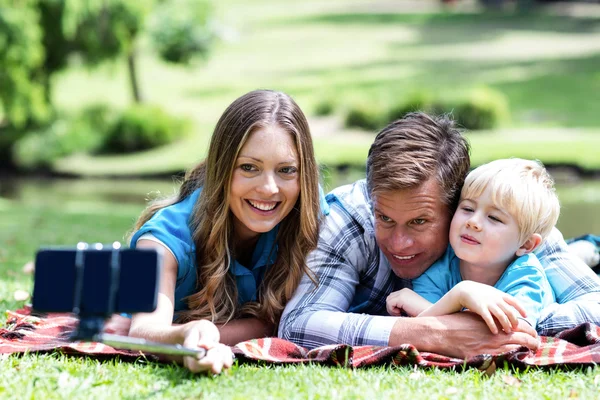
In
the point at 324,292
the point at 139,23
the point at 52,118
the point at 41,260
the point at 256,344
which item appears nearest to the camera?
the point at 41,260

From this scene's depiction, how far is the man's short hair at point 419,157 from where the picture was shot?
4117 mm

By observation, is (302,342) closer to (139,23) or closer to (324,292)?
(324,292)

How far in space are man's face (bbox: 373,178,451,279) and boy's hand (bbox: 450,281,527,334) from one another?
0.40m

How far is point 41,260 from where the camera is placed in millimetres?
3127

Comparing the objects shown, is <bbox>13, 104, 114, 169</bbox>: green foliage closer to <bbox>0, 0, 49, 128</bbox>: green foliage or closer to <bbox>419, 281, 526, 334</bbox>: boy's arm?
<bbox>0, 0, 49, 128</bbox>: green foliage

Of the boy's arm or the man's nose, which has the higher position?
the man's nose

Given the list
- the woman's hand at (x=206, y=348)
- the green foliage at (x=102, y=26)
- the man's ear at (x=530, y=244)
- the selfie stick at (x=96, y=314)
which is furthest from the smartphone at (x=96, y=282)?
the green foliage at (x=102, y=26)

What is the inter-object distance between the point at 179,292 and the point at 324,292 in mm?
771

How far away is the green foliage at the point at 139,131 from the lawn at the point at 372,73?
0.57m

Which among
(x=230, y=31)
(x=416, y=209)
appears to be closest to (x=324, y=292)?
(x=416, y=209)

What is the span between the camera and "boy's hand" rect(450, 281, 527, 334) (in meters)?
3.83

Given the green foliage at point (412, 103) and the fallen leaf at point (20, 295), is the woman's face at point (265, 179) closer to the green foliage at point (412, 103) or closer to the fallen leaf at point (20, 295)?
the fallen leaf at point (20, 295)

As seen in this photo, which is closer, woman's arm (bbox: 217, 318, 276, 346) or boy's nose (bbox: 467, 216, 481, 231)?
boy's nose (bbox: 467, 216, 481, 231)

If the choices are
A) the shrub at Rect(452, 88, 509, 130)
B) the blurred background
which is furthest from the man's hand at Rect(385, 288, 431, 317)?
the shrub at Rect(452, 88, 509, 130)
